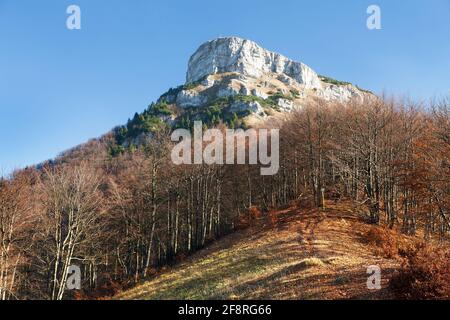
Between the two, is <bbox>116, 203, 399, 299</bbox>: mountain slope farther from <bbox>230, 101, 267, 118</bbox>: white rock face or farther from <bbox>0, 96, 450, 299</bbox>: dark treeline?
<bbox>230, 101, 267, 118</bbox>: white rock face

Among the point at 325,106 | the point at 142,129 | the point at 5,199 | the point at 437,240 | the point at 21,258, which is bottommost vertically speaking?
the point at 21,258

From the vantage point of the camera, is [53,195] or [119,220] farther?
[119,220]

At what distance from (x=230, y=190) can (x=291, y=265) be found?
33.5 m

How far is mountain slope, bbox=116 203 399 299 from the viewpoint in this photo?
17.3 meters

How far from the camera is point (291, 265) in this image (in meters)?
22.0

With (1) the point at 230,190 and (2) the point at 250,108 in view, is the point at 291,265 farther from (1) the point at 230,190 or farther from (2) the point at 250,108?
(2) the point at 250,108

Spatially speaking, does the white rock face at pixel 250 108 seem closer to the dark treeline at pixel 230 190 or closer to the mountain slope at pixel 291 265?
the dark treeline at pixel 230 190

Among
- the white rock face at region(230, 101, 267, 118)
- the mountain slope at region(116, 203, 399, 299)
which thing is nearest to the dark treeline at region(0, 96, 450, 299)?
the mountain slope at region(116, 203, 399, 299)

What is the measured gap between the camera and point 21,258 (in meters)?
43.4
